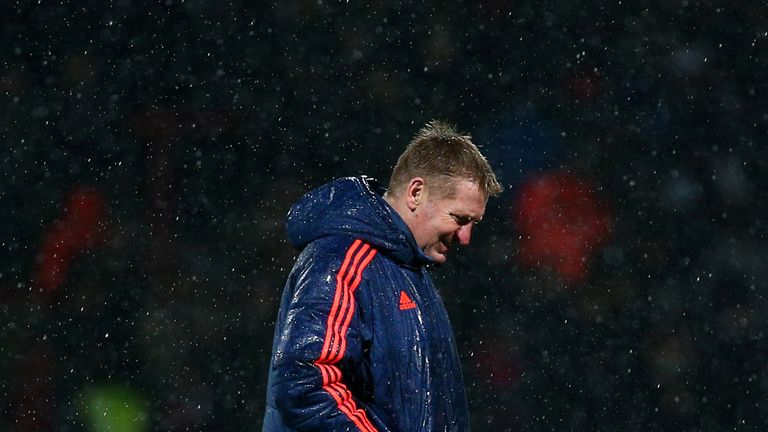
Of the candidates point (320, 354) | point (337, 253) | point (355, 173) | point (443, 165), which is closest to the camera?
point (320, 354)

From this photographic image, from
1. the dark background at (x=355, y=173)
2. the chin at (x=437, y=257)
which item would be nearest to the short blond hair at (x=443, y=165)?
the chin at (x=437, y=257)

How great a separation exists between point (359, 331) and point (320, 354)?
122 mm

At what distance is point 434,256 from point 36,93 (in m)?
4.22

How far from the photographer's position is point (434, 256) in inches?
100.0

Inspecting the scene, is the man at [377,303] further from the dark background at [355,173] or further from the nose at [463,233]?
the dark background at [355,173]

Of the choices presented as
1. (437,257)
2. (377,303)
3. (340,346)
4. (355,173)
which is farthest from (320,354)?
(355,173)

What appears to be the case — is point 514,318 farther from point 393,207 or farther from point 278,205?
point 393,207

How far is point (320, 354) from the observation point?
7.14 feet

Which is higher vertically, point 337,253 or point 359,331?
point 337,253

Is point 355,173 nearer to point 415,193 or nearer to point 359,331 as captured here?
point 415,193

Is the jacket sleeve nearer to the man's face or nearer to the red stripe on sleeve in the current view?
the red stripe on sleeve

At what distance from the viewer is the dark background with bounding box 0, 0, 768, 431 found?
19.8 ft

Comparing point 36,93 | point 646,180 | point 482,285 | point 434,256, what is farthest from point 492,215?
point 434,256

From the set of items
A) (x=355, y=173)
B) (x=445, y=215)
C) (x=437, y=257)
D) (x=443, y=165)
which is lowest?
(x=355, y=173)
